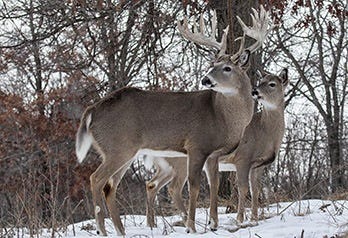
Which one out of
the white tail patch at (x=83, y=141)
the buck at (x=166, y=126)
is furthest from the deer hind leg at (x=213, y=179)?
the white tail patch at (x=83, y=141)

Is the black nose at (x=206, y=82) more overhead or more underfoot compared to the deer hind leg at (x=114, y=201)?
more overhead

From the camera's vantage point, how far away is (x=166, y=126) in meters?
8.03

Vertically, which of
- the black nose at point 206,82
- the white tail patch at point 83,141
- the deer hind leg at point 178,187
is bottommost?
the deer hind leg at point 178,187

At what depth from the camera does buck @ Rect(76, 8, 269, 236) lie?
7.79 metres

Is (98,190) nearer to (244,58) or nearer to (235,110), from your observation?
(235,110)

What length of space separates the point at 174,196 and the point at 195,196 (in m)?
1.35

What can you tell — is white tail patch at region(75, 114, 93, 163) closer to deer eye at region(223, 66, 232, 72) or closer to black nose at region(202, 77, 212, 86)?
black nose at region(202, 77, 212, 86)

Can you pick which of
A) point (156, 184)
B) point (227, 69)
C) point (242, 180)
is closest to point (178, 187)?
point (156, 184)

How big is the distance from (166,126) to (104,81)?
7.20 meters

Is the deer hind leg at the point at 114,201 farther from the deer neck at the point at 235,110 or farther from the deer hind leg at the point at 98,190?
the deer neck at the point at 235,110

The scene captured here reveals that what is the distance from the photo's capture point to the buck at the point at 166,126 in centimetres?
779

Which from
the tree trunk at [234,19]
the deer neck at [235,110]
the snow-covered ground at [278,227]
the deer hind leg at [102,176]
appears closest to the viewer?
the snow-covered ground at [278,227]

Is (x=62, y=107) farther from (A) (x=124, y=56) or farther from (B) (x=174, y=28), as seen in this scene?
(B) (x=174, y=28)

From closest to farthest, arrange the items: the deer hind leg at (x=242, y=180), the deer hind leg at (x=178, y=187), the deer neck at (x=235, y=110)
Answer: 1. the deer neck at (x=235, y=110)
2. the deer hind leg at (x=242, y=180)
3. the deer hind leg at (x=178, y=187)
